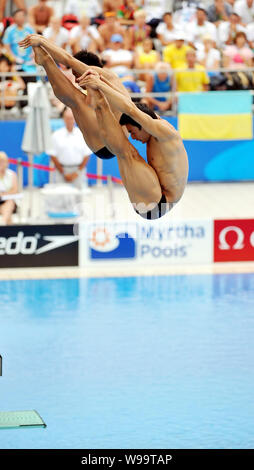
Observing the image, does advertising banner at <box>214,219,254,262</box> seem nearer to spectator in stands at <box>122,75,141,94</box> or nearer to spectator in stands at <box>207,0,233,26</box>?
spectator in stands at <box>122,75,141,94</box>

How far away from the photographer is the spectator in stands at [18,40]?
46.9ft

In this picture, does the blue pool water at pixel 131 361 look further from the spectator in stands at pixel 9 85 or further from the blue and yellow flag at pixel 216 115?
the spectator in stands at pixel 9 85

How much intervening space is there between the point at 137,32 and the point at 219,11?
1.69 m

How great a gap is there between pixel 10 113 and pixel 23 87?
673 mm

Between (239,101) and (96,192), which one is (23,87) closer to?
(96,192)

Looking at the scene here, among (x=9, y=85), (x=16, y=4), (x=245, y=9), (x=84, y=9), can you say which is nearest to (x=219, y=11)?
(x=245, y=9)

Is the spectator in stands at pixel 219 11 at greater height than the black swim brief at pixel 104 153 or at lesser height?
greater

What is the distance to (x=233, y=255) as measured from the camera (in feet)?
40.1

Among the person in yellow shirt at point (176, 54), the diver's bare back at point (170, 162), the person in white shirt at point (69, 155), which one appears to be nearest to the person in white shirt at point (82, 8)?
the person in yellow shirt at point (176, 54)

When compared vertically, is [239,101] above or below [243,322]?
above

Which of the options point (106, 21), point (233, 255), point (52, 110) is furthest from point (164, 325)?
point (106, 21)

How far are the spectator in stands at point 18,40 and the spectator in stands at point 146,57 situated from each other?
63.6 inches

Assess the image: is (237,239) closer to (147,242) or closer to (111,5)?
(147,242)

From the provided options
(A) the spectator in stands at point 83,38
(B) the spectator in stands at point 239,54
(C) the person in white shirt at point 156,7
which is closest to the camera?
(A) the spectator in stands at point 83,38
